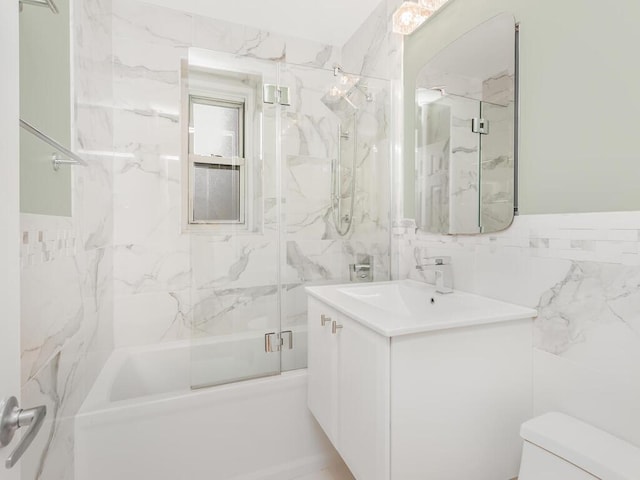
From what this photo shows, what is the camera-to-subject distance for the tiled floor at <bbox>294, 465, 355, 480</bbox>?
1.62 meters

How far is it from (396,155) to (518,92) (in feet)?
2.61

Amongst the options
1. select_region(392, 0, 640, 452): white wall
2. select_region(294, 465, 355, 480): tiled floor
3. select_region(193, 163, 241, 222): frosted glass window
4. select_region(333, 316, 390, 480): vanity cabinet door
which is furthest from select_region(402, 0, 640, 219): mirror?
select_region(294, 465, 355, 480): tiled floor

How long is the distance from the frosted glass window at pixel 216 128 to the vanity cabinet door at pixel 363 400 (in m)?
1.05

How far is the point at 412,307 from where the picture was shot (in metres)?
1.53

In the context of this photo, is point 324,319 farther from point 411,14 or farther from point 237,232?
point 411,14

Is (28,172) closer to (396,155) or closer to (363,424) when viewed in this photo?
(363,424)

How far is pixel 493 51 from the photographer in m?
1.31

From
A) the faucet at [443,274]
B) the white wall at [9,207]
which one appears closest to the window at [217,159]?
the faucet at [443,274]

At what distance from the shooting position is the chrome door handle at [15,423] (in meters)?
0.49

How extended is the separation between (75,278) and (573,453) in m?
1.78

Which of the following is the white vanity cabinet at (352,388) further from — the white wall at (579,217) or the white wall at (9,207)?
the white wall at (9,207)

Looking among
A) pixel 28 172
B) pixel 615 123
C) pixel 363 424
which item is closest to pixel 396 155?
pixel 615 123

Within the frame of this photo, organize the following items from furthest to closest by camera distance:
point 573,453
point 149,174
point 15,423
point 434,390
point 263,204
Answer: point 149,174
point 263,204
point 434,390
point 573,453
point 15,423

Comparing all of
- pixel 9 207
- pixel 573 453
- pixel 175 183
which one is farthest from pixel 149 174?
pixel 573 453
